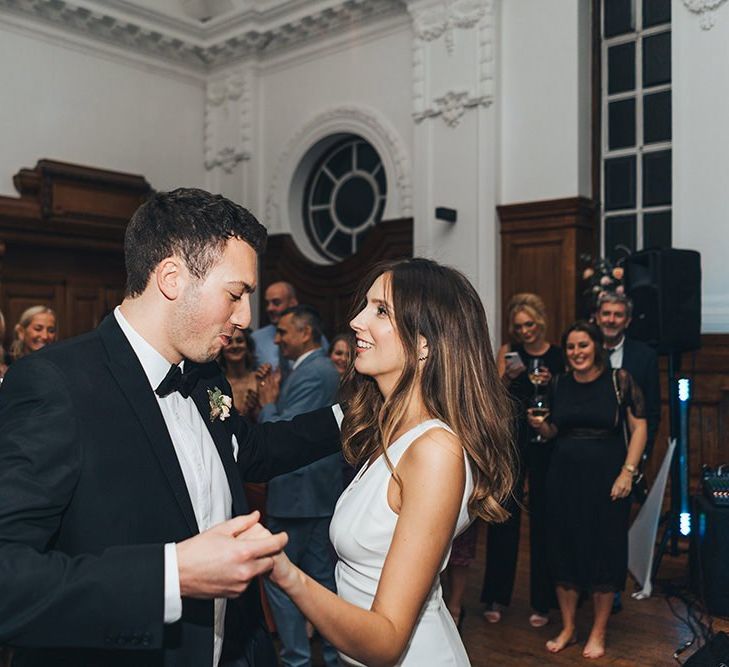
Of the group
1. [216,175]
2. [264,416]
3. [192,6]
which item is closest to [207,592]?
[264,416]

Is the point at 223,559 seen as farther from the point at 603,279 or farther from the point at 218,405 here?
the point at 603,279

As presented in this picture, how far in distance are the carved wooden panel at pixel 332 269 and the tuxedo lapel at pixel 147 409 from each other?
6320 millimetres

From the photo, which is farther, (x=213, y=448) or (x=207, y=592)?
(x=213, y=448)

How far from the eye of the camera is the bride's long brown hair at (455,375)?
186 centimetres

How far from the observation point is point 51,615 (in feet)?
4.22

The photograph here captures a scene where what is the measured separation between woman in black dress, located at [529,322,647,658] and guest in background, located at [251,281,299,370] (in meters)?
2.23

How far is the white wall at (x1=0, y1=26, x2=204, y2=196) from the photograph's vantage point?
8.19 m

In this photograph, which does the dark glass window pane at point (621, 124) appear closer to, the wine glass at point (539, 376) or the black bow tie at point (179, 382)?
the wine glass at point (539, 376)

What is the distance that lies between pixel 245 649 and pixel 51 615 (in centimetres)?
64

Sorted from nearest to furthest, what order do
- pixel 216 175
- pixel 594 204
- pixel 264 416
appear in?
1. pixel 264 416
2. pixel 594 204
3. pixel 216 175

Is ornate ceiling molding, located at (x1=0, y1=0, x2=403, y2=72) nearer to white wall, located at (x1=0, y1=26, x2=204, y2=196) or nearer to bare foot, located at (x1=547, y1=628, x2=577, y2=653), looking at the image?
white wall, located at (x1=0, y1=26, x2=204, y2=196)

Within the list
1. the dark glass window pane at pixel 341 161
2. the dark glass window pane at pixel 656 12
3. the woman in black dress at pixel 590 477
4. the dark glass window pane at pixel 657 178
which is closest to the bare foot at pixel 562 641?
the woman in black dress at pixel 590 477

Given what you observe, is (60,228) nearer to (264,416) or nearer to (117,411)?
(264,416)

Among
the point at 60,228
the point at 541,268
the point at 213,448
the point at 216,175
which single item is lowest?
the point at 213,448
